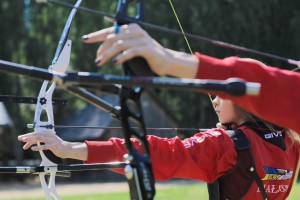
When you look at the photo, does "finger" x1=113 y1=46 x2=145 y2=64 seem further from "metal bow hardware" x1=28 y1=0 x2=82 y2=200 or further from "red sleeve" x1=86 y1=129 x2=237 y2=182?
"metal bow hardware" x1=28 y1=0 x2=82 y2=200

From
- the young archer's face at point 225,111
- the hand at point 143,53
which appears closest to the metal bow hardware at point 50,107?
the young archer's face at point 225,111

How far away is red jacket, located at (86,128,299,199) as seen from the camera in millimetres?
3523

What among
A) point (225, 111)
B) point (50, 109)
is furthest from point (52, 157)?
point (225, 111)

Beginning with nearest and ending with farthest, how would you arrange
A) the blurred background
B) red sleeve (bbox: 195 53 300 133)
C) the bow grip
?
red sleeve (bbox: 195 53 300 133), the bow grip, the blurred background

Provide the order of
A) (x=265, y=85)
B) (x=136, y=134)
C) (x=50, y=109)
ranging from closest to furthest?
(x=265, y=85) → (x=136, y=134) → (x=50, y=109)

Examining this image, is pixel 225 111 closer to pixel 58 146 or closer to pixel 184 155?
pixel 184 155

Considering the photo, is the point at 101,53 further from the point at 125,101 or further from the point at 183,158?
the point at 183,158

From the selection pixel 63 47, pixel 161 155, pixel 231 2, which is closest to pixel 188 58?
pixel 161 155

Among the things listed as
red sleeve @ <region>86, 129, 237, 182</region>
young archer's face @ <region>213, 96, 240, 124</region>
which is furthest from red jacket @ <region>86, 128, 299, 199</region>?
young archer's face @ <region>213, 96, 240, 124</region>

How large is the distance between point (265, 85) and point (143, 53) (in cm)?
51

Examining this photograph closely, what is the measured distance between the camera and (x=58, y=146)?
366cm

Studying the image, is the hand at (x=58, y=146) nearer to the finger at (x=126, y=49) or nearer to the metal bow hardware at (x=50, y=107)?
the metal bow hardware at (x=50, y=107)

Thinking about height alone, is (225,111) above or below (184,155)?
above

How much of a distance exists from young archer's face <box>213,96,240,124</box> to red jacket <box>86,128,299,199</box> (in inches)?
4.9
